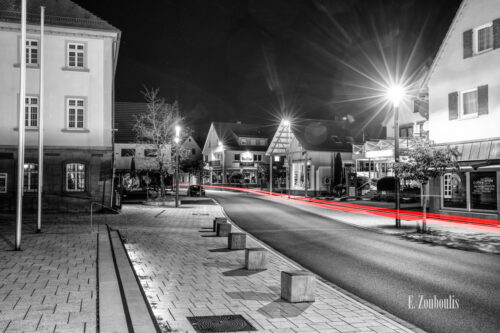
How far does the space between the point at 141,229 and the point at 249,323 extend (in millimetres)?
11822

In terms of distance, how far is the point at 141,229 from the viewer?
1705cm

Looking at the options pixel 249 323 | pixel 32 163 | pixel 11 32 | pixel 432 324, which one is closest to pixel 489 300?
pixel 432 324

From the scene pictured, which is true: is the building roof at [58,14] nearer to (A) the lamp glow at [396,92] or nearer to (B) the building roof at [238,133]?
(A) the lamp glow at [396,92]

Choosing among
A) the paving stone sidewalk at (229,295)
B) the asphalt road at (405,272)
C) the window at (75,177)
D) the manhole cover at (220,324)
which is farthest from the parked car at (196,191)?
the manhole cover at (220,324)

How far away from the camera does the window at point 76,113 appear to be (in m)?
24.7

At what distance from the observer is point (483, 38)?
2111 centimetres

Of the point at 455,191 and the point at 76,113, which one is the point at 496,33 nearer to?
the point at 455,191

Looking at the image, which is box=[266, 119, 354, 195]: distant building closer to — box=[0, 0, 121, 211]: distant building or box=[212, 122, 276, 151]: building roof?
→ box=[212, 122, 276, 151]: building roof

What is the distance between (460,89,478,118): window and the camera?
70.1 feet

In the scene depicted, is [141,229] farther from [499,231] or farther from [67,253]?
[499,231]

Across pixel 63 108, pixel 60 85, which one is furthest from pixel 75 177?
pixel 60 85

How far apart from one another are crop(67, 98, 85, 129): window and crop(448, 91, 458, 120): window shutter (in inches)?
757

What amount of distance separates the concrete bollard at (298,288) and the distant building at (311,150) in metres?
38.3

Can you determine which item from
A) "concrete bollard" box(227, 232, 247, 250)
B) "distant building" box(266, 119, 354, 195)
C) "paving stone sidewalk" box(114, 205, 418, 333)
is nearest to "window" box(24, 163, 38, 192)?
"paving stone sidewalk" box(114, 205, 418, 333)
